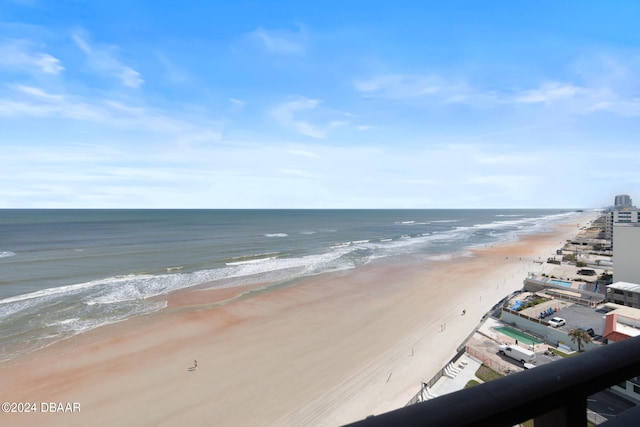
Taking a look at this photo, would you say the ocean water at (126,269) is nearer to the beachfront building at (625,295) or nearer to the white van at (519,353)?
the white van at (519,353)

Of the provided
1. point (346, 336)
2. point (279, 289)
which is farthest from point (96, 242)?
point (346, 336)

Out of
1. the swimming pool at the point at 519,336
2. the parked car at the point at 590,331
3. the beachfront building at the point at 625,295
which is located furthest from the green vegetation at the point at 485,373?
the beachfront building at the point at 625,295

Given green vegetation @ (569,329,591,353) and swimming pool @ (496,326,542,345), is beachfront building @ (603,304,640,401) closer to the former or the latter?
green vegetation @ (569,329,591,353)

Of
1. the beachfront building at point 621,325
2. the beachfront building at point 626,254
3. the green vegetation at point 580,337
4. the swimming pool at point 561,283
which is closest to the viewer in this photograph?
the beachfront building at point 621,325

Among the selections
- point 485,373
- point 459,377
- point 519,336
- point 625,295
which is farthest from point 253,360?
point 625,295

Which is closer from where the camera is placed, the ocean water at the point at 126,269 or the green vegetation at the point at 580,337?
the green vegetation at the point at 580,337

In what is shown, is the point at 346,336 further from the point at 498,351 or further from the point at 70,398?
the point at 70,398

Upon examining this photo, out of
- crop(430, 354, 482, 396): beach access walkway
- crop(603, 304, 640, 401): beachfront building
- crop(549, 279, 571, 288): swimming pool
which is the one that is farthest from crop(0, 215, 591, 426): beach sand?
crop(603, 304, 640, 401): beachfront building
